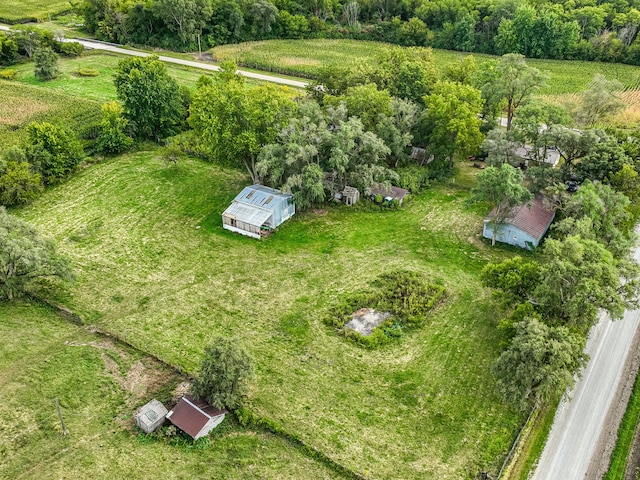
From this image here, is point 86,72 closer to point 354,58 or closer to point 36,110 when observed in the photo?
point 36,110

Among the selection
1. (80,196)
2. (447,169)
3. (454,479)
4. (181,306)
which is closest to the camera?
(454,479)

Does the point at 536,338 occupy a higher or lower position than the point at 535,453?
higher

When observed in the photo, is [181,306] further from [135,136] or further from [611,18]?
[611,18]

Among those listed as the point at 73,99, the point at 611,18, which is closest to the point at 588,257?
the point at 73,99

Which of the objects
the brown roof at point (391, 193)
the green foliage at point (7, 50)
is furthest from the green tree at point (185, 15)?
the brown roof at point (391, 193)

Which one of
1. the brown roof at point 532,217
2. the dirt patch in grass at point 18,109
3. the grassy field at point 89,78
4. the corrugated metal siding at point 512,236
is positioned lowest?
the corrugated metal siding at point 512,236

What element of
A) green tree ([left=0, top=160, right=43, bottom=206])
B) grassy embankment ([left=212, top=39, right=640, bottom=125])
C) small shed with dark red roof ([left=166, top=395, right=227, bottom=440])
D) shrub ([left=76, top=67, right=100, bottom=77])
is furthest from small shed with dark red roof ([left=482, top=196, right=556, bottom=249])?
shrub ([left=76, top=67, right=100, bottom=77])

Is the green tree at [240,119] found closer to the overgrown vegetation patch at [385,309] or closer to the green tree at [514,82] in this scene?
the overgrown vegetation patch at [385,309]

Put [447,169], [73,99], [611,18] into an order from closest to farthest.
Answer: [447,169] → [73,99] → [611,18]
